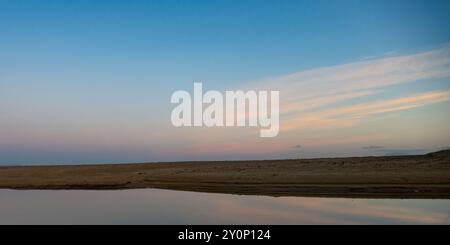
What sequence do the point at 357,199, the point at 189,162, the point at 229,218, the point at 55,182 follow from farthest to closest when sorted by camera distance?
the point at 189,162, the point at 55,182, the point at 357,199, the point at 229,218

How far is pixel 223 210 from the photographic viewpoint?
21.0m

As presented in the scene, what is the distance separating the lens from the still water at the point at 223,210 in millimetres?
18109

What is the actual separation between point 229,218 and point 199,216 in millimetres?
1721

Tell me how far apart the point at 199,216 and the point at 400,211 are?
8.59m

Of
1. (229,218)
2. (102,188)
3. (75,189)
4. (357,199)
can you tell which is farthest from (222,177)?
(229,218)

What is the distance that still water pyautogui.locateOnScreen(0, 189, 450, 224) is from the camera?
59.4 ft

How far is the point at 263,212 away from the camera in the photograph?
19922 millimetres

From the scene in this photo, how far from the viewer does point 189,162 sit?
63.0m

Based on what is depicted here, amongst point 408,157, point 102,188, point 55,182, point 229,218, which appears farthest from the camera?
point 408,157

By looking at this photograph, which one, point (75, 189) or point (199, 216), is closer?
point (199, 216)
